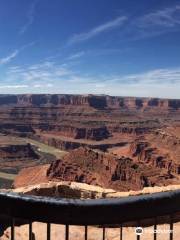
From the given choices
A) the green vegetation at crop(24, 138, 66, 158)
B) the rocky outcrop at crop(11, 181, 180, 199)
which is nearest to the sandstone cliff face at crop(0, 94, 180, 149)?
the green vegetation at crop(24, 138, 66, 158)

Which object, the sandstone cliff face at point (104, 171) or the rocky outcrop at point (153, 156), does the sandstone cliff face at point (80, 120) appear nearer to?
Result: the rocky outcrop at point (153, 156)

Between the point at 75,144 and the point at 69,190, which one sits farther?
the point at 75,144

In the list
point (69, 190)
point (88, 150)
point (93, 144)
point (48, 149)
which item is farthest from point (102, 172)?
point (48, 149)

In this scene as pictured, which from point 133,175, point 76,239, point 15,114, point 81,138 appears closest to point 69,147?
point 81,138

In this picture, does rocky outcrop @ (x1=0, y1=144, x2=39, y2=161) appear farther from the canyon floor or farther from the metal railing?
the metal railing

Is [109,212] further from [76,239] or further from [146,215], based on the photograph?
[76,239]

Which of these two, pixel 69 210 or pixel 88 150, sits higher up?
pixel 69 210

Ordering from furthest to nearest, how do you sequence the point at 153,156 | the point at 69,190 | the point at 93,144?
the point at 93,144, the point at 153,156, the point at 69,190

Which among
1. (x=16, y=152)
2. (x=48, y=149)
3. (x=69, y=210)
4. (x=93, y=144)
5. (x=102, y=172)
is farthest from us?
(x=48, y=149)

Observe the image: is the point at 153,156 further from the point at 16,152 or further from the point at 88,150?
the point at 16,152
